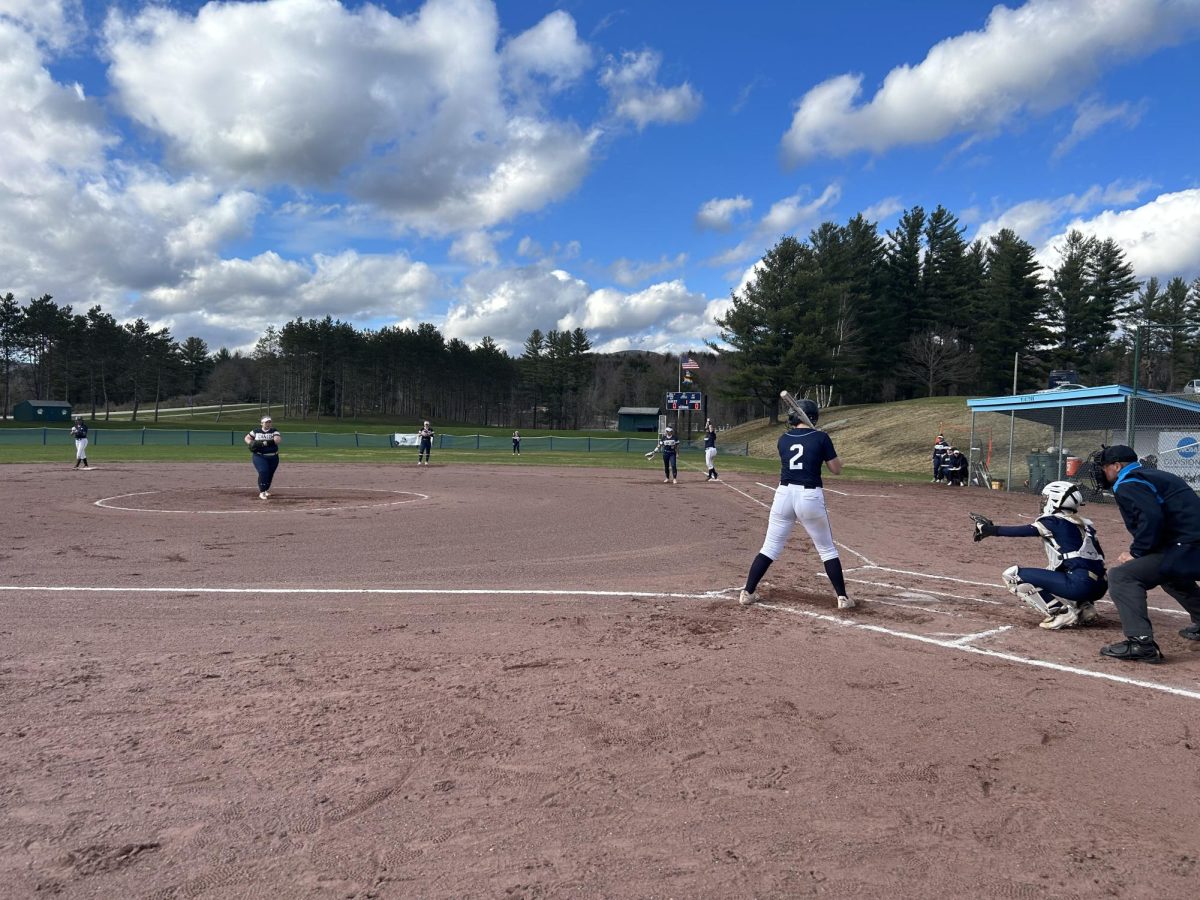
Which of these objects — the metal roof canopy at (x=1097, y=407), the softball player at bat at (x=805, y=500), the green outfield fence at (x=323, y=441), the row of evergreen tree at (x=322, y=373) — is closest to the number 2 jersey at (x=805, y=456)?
the softball player at bat at (x=805, y=500)

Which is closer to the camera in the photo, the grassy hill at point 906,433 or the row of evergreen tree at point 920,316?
the grassy hill at point 906,433

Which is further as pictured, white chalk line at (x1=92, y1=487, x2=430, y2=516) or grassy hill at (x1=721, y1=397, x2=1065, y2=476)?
grassy hill at (x1=721, y1=397, x2=1065, y2=476)

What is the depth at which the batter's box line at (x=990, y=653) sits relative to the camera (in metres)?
4.80

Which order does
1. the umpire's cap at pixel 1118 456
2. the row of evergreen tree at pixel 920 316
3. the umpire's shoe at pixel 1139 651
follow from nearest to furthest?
the umpire's shoe at pixel 1139 651 → the umpire's cap at pixel 1118 456 → the row of evergreen tree at pixel 920 316

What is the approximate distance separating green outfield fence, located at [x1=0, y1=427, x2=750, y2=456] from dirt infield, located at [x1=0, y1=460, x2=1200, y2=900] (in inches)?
1633

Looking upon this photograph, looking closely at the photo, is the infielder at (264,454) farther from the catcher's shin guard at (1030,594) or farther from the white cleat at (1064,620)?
the white cleat at (1064,620)

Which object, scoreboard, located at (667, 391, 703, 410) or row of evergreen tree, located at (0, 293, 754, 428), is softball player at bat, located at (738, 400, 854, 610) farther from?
row of evergreen tree, located at (0, 293, 754, 428)

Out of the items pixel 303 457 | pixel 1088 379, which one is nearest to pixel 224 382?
pixel 303 457

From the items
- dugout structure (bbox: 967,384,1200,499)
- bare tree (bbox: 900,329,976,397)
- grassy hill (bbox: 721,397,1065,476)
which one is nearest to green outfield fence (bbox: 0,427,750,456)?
grassy hill (bbox: 721,397,1065,476)

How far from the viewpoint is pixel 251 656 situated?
5.26 metres

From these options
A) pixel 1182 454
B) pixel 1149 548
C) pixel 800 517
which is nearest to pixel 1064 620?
pixel 1149 548

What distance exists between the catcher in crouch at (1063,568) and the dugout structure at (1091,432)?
974 cm

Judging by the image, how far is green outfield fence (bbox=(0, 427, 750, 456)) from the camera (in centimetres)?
4478

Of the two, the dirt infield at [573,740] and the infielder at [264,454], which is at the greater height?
the infielder at [264,454]
